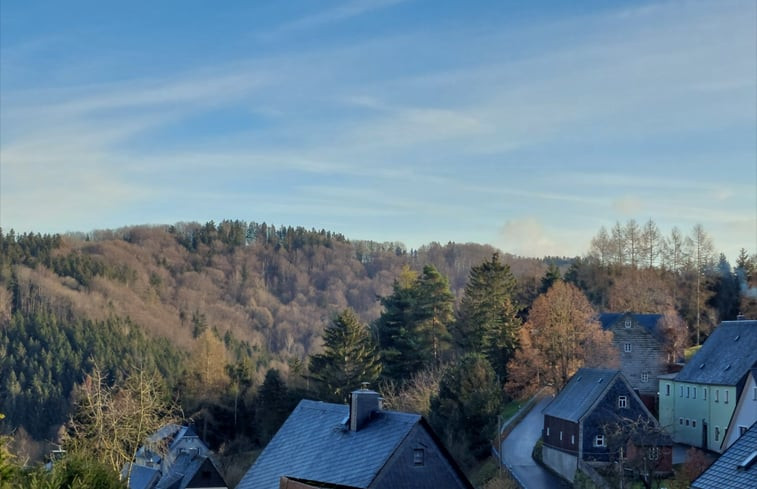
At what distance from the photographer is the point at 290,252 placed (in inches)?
5969

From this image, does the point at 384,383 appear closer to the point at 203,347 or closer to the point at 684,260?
the point at 203,347

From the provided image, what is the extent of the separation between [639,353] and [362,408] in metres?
25.7

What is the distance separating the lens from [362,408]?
1241 inches

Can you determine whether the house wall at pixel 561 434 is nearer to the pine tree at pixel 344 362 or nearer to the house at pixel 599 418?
the house at pixel 599 418

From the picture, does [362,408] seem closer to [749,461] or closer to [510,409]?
[749,461]

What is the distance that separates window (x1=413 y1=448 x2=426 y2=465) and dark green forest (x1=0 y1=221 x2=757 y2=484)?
15.4 m

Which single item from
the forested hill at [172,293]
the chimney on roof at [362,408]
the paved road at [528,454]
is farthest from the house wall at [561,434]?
the forested hill at [172,293]

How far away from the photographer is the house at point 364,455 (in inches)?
1159

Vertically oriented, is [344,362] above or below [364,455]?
above

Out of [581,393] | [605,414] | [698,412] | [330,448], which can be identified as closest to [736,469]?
[330,448]

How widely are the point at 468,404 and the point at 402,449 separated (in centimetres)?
1599

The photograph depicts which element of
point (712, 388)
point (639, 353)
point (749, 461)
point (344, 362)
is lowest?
point (344, 362)

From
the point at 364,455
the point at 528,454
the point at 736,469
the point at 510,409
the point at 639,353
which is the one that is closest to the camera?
the point at 736,469

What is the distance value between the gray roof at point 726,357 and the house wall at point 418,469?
54.1ft
